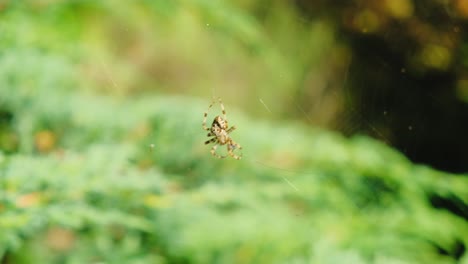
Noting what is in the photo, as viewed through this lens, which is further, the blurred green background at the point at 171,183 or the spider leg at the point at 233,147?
the spider leg at the point at 233,147

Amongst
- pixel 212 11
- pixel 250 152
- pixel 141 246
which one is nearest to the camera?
pixel 141 246

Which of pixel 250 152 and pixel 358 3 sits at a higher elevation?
pixel 358 3

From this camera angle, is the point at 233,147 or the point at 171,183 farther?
the point at 233,147

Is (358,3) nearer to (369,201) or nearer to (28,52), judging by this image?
(369,201)

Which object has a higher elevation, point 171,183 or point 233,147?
point 233,147

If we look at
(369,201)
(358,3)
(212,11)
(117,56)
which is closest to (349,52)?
(358,3)

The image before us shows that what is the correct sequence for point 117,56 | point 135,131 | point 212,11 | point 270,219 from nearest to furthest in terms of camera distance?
point 270,219 < point 135,131 < point 212,11 < point 117,56

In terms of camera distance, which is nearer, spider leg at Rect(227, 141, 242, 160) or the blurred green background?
the blurred green background

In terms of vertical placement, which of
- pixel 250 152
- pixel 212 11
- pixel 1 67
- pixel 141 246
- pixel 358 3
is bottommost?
pixel 141 246

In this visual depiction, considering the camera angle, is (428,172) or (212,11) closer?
(428,172)
